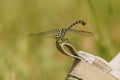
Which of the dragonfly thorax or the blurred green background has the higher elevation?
the dragonfly thorax

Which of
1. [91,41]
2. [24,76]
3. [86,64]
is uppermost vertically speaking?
[86,64]

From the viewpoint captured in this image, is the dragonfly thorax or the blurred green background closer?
the dragonfly thorax

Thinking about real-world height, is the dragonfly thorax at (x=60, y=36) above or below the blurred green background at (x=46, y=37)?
above

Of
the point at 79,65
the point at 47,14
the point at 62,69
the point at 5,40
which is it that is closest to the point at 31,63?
the point at 62,69

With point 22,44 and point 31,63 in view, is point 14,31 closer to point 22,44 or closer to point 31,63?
point 22,44

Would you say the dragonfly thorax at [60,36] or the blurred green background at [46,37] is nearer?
the dragonfly thorax at [60,36]

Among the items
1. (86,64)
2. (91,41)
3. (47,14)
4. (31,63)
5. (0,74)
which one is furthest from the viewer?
(47,14)

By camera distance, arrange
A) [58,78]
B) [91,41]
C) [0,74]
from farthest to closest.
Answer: [91,41]
[58,78]
[0,74]

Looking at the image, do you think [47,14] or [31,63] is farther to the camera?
[47,14]
